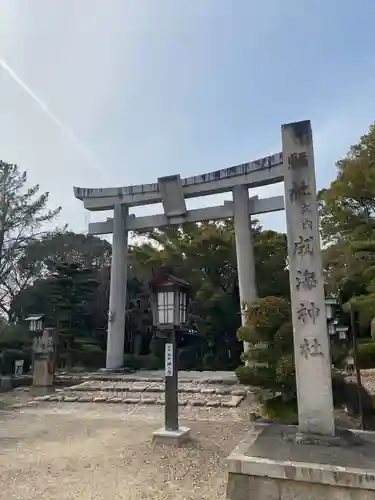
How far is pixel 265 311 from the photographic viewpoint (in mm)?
6340

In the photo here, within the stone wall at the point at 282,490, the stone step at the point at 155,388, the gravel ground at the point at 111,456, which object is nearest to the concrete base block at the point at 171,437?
the gravel ground at the point at 111,456

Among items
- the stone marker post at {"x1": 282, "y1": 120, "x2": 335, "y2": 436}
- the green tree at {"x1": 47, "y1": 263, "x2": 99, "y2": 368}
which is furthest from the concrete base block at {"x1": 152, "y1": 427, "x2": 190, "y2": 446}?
the green tree at {"x1": 47, "y1": 263, "x2": 99, "y2": 368}

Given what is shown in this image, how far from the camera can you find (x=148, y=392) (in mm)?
10203

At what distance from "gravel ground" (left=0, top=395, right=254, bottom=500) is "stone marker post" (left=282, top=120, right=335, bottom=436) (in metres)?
1.25

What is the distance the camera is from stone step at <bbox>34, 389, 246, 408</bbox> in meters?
8.64

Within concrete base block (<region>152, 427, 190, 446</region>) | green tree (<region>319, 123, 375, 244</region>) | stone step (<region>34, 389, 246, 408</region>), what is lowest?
Result: stone step (<region>34, 389, 246, 408</region>)

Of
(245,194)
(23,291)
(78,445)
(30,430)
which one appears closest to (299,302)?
(78,445)

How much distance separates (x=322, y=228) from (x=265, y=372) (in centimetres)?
920

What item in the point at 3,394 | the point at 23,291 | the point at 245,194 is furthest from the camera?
the point at 23,291

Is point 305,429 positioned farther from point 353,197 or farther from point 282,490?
point 353,197

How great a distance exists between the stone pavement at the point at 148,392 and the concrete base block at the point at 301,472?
15.4ft

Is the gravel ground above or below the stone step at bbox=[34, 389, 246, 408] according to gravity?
below

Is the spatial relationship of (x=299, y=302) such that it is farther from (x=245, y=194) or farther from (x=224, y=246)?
(x=224, y=246)

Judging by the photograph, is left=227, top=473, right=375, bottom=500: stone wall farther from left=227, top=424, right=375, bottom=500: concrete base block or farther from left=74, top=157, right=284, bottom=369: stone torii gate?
left=74, top=157, right=284, bottom=369: stone torii gate
